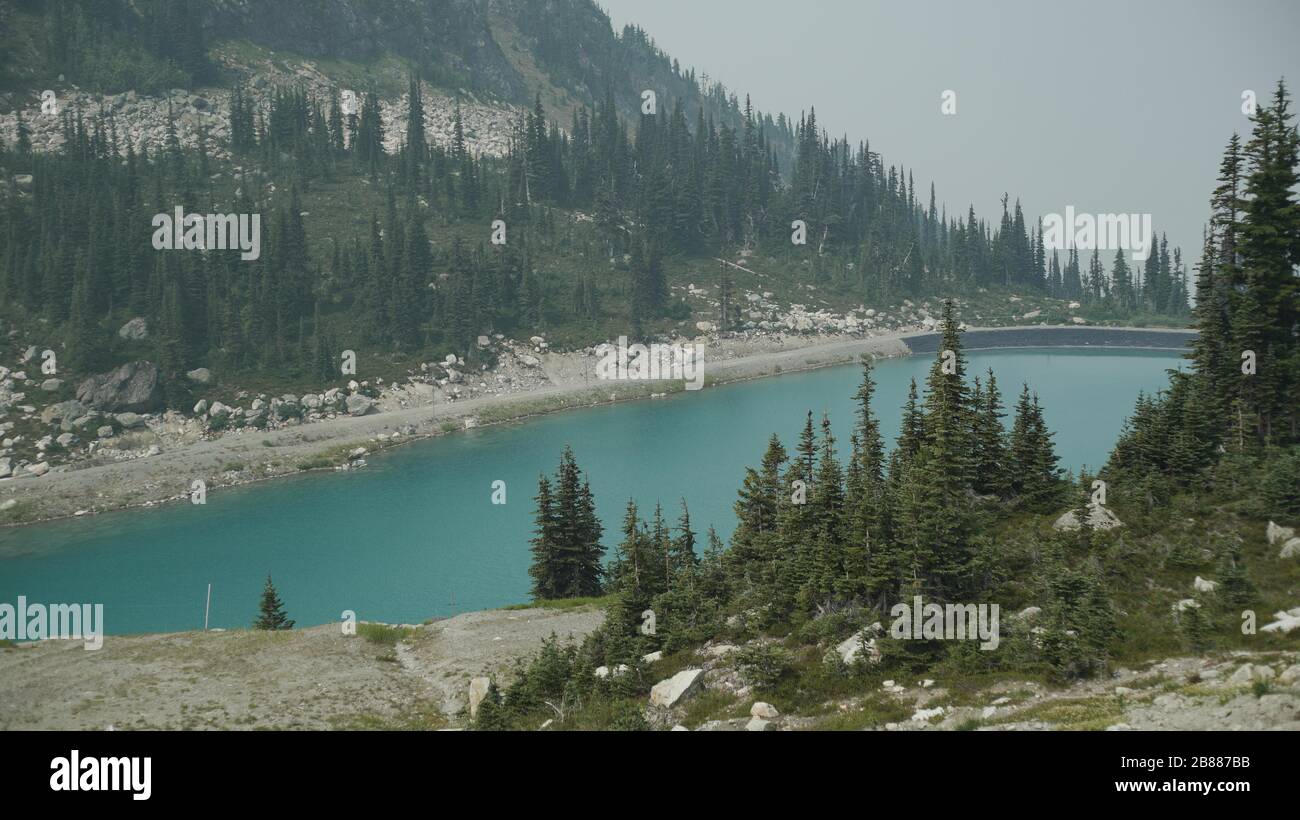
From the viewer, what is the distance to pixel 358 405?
11325 centimetres

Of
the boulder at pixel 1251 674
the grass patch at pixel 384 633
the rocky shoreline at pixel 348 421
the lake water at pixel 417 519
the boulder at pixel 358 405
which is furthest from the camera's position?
the boulder at pixel 358 405

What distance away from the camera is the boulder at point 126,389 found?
10338 centimetres

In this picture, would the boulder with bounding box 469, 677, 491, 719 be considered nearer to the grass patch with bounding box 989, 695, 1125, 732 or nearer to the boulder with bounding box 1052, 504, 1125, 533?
the grass patch with bounding box 989, 695, 1125, 732

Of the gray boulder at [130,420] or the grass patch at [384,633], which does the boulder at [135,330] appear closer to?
the gray boulder at [130,420]

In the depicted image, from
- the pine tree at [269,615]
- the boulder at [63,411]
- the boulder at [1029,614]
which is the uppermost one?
the boulder at [63,411]

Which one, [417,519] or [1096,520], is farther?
[417,519]

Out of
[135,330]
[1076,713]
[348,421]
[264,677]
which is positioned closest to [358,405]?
[348,421]

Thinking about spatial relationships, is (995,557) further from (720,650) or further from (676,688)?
(676,688)

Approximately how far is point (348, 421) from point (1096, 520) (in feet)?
317

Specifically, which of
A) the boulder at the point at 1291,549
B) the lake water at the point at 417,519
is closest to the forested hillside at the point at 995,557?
the boulder at the point at 1291,549

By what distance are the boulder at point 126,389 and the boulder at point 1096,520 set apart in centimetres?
10971

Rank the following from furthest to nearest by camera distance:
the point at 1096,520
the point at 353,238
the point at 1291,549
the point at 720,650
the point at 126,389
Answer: the point at 353,238 < the point at 126,389 < the point at 1096,520 < the point at 720,650 < the point at 1291,549

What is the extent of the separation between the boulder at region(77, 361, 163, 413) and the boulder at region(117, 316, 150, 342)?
7.23 metres
